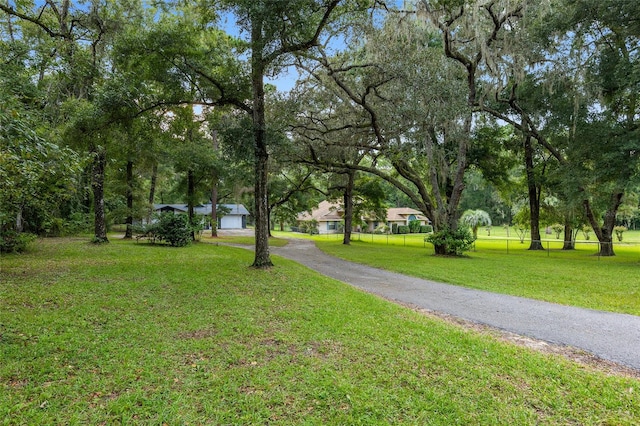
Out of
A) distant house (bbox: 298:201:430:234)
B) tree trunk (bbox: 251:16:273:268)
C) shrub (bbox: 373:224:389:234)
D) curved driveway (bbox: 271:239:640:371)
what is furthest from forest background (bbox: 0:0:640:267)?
distant house (bbox: 298:201:430:234)

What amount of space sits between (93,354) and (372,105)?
10405 mm

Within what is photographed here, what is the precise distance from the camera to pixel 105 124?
9188 millimetres

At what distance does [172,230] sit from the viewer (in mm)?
15125

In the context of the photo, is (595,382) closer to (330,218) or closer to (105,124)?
(105,124)

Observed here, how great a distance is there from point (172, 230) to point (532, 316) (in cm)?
1401

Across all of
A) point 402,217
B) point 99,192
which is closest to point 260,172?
point 99,192

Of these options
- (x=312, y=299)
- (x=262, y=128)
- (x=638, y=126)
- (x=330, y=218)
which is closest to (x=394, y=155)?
(x=262, y=128)

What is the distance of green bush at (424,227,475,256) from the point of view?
14922 mm

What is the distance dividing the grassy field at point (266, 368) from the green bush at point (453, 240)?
10.1 meters

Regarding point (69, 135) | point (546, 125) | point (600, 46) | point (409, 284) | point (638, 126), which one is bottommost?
point (409, 284)

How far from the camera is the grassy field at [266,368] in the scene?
265 centimetres

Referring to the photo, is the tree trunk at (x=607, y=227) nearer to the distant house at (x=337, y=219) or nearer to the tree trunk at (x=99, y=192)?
the tree trunk at (x=99, y=192)

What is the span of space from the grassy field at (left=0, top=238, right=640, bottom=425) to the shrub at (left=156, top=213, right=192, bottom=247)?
9.25 meters

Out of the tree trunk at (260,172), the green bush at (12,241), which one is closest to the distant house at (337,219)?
the tree trunk at (260,172)
